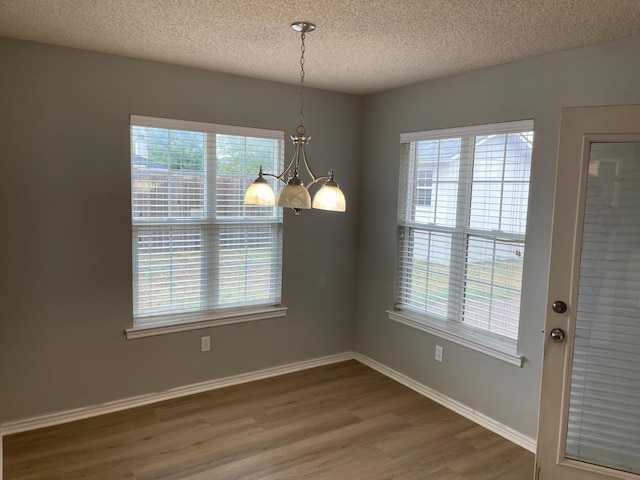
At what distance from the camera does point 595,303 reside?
244 cm

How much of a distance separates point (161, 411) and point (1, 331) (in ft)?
3.79

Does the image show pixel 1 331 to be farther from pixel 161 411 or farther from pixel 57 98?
pixel 57 98

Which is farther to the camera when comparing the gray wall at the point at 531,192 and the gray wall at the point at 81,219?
the gray wall at the point at 81,219

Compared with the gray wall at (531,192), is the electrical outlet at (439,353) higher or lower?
lower

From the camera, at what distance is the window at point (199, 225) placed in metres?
3.36

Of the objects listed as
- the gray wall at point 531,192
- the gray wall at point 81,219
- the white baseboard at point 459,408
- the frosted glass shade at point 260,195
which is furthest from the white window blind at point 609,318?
the gray wall at point 81,219


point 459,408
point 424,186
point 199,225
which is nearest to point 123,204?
point 199,225

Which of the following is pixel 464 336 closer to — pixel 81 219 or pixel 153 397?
pixel 153 397

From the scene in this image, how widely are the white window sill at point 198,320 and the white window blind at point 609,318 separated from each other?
2.32 metres

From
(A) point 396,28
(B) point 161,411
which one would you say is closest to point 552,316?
(A) point 396,28

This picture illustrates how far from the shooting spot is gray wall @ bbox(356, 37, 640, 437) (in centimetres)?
269

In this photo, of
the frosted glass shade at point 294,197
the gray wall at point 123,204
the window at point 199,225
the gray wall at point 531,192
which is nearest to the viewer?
→ the frosted glass shade at point 294,197

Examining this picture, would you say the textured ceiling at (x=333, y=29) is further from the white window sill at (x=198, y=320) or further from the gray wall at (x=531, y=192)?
the white window sill at (x=198, y=320)

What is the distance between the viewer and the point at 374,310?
4297 mm
